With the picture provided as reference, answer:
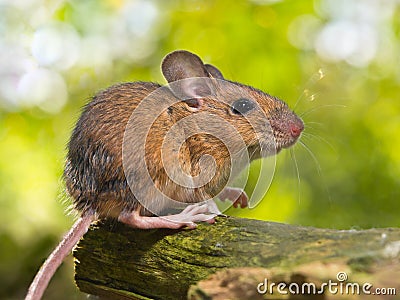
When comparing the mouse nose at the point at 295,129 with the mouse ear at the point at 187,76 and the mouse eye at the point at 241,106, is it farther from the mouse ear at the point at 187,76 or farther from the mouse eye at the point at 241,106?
the mouse ear at the point at 187,76

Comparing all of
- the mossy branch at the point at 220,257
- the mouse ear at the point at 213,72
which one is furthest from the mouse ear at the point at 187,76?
the mossy branch at the point at 220,257

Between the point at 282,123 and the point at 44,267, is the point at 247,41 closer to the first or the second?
the point at 282,123

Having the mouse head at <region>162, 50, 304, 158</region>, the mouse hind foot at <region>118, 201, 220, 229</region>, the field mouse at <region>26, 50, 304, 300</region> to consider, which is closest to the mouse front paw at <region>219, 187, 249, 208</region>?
the field mouse at <region>26, 50, 304, 300</region>

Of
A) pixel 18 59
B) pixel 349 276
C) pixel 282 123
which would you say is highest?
pixel 18 59

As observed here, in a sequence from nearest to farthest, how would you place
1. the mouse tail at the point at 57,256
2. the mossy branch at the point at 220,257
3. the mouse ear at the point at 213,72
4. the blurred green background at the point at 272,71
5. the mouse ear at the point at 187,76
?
the mossy branch at the point at 220,257 → the mouse tail at the point at 57,256 → the mouse ear at the point at 187,76 → the mouse ear at the point at 213,72 → the blurred green background at the point at 272,71

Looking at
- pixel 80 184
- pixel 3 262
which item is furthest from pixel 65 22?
pixel 80 184

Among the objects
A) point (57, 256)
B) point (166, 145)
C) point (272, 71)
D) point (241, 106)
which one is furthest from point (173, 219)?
point (272, 71)

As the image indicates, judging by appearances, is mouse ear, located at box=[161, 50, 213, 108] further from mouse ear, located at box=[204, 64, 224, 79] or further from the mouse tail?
the mouse tail
